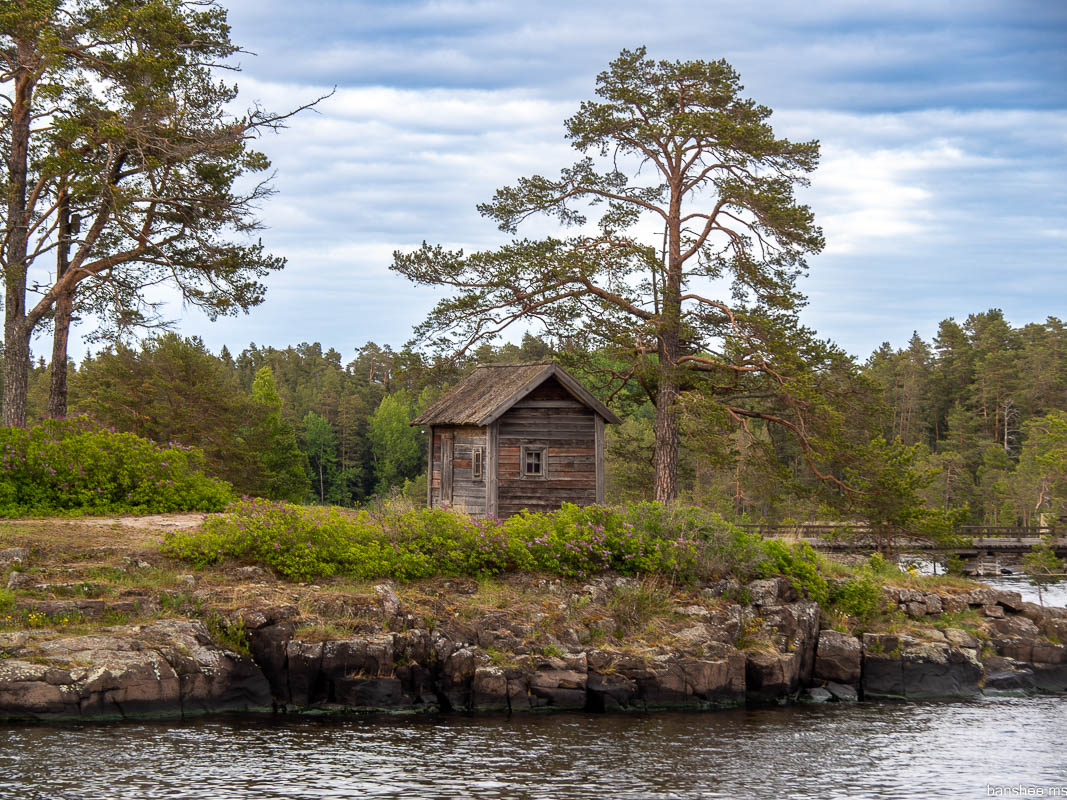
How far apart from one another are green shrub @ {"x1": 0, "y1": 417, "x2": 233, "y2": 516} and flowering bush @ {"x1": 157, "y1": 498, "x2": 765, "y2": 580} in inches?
132

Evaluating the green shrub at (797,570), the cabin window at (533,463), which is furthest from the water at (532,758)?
the cabin window at (533,463)

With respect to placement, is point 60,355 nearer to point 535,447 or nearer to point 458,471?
point 458,471

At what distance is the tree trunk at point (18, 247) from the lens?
81.2ft

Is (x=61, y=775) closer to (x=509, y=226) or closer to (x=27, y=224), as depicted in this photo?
(x=27, y=224)

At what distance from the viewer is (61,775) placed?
11641 mm

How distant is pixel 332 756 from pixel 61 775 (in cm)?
339

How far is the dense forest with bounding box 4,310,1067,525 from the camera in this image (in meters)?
29.7

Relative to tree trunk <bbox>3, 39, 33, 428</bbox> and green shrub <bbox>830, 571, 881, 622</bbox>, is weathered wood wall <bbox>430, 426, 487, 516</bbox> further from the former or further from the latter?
tree trunk <bbox>3, 39, 33, 428</bbox>

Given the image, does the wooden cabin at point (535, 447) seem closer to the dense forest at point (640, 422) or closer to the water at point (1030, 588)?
the dense forest at point (640, 422)

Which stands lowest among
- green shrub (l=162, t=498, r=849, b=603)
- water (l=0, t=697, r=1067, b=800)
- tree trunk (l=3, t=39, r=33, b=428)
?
water (l=0, t=697, r=1067, b=800)

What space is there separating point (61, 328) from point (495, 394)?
11.7 metres

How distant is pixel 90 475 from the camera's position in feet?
71.3

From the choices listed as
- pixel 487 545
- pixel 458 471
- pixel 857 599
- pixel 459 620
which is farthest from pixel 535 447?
pixel 459 620

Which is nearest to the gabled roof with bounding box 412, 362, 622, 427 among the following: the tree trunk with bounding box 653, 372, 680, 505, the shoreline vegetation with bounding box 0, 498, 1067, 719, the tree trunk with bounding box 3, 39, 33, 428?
the tree trunk with bounding box 653, 372, 680, 505
